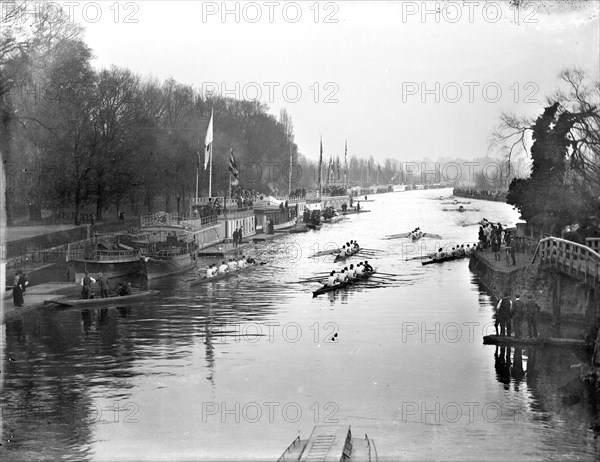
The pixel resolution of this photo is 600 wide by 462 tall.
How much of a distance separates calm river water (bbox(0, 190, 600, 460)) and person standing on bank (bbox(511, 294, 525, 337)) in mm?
1676

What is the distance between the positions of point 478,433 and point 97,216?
61528 mm

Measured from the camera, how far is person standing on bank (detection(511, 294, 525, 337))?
37719mm

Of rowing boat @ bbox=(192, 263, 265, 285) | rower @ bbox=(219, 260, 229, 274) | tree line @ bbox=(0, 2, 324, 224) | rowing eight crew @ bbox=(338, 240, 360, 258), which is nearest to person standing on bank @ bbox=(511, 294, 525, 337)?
rowing boat @ bbox=(192, 263, 265, 285)

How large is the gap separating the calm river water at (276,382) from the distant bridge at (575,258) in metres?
3.86

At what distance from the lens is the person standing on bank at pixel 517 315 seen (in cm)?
3772

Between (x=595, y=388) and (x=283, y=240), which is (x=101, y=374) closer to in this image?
(x=595, y=388)

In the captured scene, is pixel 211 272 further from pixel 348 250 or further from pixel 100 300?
pixel 348 250

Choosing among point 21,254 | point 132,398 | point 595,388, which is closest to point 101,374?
point 132,398

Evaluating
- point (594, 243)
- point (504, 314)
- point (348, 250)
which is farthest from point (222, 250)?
point (504, 314)

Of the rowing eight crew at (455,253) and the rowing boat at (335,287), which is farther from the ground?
the rowing eight crew at (455,253)

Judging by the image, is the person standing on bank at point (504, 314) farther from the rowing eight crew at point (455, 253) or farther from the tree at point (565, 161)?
the rowing eight crew at point (455, 253)

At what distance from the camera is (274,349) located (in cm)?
3834

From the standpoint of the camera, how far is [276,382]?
32.3 m

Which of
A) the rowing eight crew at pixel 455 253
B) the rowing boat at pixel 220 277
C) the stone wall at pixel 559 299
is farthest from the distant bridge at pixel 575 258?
the rowing eight crew at pixel 455 253
